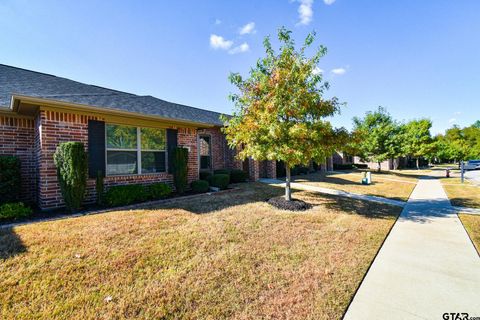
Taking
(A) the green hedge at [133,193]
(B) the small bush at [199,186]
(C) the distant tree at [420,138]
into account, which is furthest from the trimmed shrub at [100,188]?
(C) the distant tree at [420,138]

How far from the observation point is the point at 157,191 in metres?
7.51

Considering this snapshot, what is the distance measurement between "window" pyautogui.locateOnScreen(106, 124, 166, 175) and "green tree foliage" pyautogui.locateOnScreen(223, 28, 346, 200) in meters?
3.42

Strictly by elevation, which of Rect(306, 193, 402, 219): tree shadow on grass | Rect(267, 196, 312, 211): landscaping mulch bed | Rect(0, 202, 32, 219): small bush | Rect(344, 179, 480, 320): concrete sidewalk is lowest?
Rect(344, 179, 480, 320): concrete sidewalk

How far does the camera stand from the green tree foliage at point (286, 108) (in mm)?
6238

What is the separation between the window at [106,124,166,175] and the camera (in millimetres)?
7258

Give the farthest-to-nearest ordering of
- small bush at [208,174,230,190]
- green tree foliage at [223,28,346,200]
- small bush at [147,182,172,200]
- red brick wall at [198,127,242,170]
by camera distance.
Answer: red brick wall at [198,127,242,170] → small bush at [208,174,230,190] → small bush at [147,182,172,200] → green tree foliage at [223,28,346,200]

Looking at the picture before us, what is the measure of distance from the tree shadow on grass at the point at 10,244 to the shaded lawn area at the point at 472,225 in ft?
27.8

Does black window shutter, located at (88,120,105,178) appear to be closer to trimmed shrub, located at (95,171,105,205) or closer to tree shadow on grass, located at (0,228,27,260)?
trimmed shrub, located at (95,171,105,205)

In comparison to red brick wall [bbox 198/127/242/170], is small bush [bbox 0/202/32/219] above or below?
below

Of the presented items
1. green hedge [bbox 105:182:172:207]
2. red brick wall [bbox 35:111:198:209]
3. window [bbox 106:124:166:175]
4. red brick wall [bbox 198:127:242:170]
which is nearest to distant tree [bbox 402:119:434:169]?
red brick wall [bbox 198:127:242:170]

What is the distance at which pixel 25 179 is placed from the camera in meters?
6.88

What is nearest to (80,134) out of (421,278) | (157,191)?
(157,191)

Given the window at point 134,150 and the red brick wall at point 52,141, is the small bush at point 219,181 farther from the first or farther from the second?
the red brick wall at point 52,141

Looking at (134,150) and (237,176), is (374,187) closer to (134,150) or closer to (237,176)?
(237,176)
